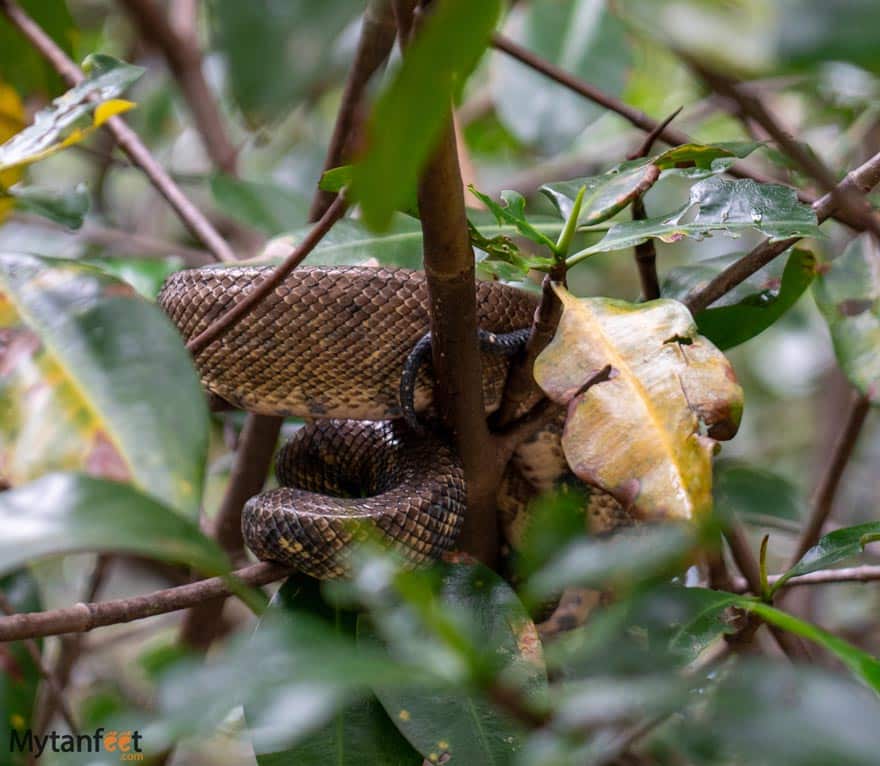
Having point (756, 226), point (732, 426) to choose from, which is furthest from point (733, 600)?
point (756, 226)

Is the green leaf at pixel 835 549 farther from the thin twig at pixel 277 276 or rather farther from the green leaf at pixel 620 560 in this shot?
the thin twig at pixel 277 276

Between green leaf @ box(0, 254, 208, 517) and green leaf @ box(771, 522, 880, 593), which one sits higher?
green leaf @ box(0, 254, 208, 517)

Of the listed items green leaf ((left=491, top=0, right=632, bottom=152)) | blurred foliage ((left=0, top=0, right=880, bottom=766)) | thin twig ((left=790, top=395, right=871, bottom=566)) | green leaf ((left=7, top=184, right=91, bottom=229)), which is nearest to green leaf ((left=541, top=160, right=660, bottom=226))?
blurred foliage ((left=0, top=0, right=880, bottom=766))

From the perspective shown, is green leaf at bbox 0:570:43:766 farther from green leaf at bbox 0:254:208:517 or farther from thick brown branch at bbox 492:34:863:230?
thick brown branch at bbox 492:34:863:230

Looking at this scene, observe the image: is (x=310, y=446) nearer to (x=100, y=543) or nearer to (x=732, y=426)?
(x=732, y=426)

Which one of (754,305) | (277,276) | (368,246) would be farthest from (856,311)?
(277,276)

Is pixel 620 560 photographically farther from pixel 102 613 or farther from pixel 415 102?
pixel 102 613

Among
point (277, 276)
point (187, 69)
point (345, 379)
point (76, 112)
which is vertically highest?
point (76, 112)
